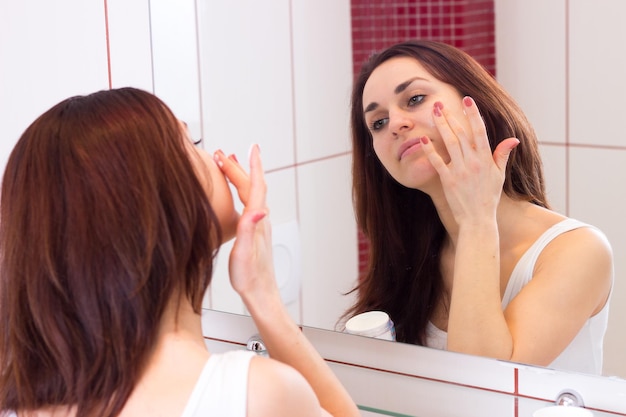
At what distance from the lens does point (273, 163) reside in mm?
1227

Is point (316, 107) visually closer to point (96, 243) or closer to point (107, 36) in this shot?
point (107, 36)

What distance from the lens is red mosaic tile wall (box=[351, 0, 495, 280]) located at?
100cm

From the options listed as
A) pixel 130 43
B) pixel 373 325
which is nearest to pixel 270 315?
pixel 373 325

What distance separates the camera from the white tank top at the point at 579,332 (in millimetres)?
997

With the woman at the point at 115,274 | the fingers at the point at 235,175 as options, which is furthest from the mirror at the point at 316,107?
the woman at the point at 115,274

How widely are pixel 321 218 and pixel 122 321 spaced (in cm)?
46

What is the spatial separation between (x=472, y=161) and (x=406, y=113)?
0.33 ft

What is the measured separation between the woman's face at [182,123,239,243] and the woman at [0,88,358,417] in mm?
16

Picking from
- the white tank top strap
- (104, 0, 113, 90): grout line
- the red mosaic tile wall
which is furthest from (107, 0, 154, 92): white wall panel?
the white tank top strap

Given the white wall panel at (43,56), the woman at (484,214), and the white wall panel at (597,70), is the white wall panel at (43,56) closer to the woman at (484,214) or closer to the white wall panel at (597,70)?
the woman at (484,214)

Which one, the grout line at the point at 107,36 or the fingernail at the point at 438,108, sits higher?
the grout line at the point at 107,36

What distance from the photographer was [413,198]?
1081 millimetres

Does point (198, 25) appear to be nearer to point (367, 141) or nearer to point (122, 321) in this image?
point (367, 141)

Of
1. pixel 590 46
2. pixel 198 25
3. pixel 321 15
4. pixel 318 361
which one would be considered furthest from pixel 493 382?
pixel 198 25
